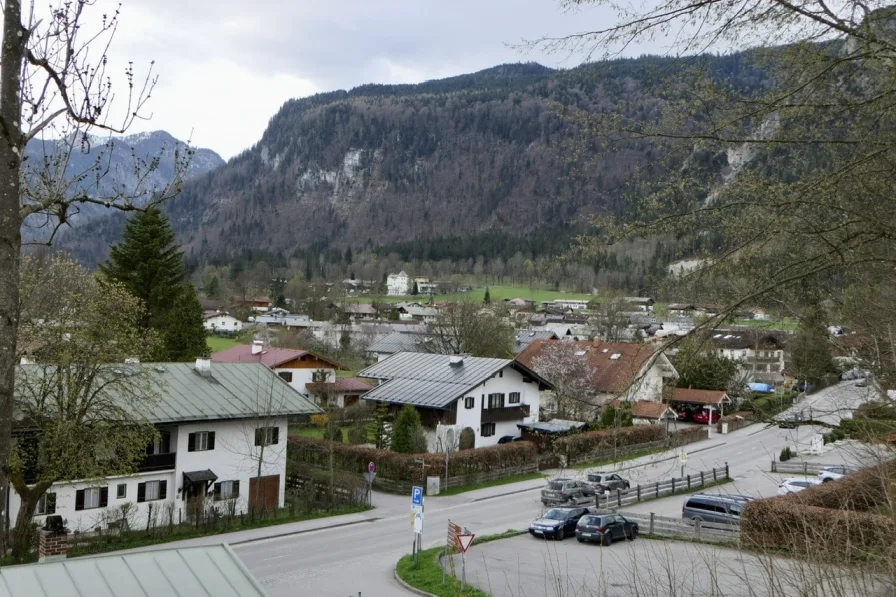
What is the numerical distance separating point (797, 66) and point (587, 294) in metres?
161

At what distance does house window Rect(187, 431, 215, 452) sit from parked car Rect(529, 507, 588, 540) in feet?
42.9

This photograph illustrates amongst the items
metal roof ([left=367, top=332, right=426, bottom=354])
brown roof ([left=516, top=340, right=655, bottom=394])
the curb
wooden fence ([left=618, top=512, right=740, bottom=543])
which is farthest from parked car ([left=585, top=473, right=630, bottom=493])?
metal roof ([left=367, top=332, right=426, bottom=354])

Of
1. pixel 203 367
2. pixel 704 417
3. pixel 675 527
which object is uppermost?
pixel 203 367

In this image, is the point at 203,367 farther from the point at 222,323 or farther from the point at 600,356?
the point at 222,323

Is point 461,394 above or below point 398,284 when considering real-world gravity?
below

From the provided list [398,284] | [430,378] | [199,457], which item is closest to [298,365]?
[430,378]

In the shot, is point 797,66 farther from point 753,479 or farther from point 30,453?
point 753,479

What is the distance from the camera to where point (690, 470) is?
39.5 metres

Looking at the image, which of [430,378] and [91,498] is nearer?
[91,498]

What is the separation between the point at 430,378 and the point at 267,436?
14626 millimetres

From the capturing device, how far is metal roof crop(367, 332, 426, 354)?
2739 inches

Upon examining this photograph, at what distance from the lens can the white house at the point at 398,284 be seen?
188875mm

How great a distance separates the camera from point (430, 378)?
44.5m

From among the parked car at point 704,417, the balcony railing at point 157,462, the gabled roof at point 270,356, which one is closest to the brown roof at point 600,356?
the parked car at point 704,417
